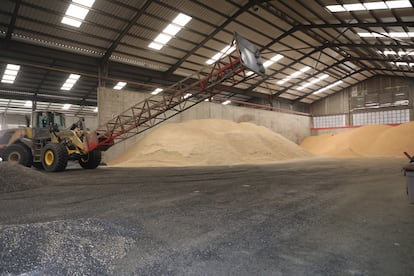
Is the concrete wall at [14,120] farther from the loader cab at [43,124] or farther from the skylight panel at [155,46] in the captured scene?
the loader cab at [43,124]

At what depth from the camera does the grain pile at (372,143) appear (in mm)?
22094

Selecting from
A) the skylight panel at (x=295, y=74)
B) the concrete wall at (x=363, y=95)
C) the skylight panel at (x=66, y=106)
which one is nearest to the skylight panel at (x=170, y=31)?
the skylight panel at (x=66, y=106)

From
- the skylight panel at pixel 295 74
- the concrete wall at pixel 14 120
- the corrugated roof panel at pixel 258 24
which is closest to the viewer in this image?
the corrugated roof panel at pixel 258 24

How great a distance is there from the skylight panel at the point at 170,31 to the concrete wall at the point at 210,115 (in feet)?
11.2

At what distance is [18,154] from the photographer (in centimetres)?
1056

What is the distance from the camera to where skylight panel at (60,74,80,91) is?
60.8 ft

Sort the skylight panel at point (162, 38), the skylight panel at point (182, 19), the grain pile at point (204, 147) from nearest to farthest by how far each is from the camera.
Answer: the grain pile at point (204, 147) → the skylight panel at point (182, 19) → the skylight panel at point (162, 38)

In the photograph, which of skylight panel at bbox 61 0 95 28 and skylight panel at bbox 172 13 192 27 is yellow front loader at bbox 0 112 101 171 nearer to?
skylight panel at bbox 61 0 95 28

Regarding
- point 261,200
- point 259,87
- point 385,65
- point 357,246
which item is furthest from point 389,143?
point 357,246

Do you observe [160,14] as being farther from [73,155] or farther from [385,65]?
[385,65]

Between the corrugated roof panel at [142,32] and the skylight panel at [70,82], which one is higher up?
the corrugated roof panel at [142,32]

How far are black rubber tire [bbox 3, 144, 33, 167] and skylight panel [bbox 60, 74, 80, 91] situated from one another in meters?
9.21

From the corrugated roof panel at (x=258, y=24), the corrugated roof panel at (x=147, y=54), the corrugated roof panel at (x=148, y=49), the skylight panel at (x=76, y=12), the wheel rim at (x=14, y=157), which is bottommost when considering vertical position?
the wheel rim at (x=14, y=157)

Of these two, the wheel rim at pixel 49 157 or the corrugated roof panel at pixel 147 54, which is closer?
the wheel rim at pixel 49 157
